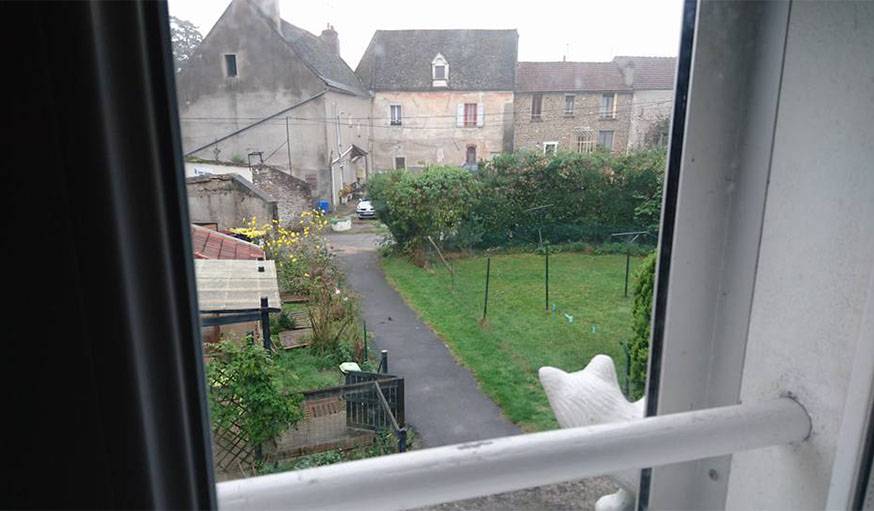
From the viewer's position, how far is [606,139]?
2.72 feet

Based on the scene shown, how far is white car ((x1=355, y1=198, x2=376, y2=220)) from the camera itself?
800 millimetres

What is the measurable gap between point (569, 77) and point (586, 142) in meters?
0.10

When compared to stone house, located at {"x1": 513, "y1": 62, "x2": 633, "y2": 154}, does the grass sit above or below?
below

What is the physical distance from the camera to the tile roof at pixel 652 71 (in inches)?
30.3

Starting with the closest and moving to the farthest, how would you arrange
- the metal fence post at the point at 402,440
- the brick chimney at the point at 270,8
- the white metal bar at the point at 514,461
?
the white metal bar at the point at 514,461
the brick chimney at the point at 270,8
the metal fence post at the point at 402,440

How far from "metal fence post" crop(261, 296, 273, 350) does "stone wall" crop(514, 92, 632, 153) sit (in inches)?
16.6

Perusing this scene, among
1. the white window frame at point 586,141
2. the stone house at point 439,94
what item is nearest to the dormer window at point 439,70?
the stone house at point 439,94

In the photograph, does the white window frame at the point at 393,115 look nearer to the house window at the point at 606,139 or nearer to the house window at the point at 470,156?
the house window at the point at 470,156

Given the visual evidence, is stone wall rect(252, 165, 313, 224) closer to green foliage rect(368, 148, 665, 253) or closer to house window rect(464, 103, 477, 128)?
green foliage rect(368, 148, 665, 253)

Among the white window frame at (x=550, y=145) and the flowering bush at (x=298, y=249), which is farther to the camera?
the white window frame at (x=550, y=145)

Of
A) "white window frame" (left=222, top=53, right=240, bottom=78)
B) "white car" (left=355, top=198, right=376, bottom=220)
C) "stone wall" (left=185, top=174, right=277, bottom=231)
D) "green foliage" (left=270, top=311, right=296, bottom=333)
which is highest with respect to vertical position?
"white window frame" (left=222, top=53, right=240, bottom=78)

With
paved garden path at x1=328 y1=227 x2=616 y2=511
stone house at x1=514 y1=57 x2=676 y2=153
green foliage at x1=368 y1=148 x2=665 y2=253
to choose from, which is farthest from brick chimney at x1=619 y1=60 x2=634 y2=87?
paved garden path at x1=328 y1=227 x2=616 y2=511

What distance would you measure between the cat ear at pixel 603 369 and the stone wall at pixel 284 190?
49 centimetres

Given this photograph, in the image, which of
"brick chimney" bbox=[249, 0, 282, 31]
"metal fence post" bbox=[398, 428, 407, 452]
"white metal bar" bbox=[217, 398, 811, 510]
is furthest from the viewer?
"metal fence post" bbox=[398, 428, 407, 452]
